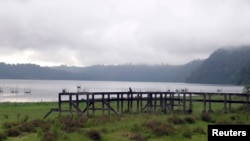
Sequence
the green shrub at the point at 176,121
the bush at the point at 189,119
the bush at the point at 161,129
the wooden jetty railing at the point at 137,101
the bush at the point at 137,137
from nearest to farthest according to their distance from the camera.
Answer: the bush at the point at 137,137
the bush at the point at 161,129
the green shrub at the point at 176,121
the bush at the point at 189,119
the wooden jetty railing at the point at 137,101

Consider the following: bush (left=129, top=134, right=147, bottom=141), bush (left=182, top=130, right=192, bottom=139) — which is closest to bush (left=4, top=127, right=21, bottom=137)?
bush (left=129, top=134, right=147, bottom=141)

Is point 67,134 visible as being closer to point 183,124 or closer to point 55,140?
point 55,140

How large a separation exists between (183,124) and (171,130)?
7.49 metres

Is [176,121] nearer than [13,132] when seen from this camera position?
No

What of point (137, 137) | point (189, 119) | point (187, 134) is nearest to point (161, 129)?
point (187, 134)

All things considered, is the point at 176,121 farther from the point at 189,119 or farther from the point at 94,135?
the point at 94,135

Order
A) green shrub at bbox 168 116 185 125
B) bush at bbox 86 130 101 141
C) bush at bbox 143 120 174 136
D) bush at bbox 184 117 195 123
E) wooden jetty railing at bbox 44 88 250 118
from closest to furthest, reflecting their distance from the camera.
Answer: bush at bbox 86 130 101 141
bush at bbox 143 120 174 136
green shrub at bbox 168 116 185 125
bush at bbox 184 117 195 123
wooden jetty railing at bbox 44 88 250 118

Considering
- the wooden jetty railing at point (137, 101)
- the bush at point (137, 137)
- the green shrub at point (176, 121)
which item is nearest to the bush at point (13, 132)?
the bush at point (137, 137)

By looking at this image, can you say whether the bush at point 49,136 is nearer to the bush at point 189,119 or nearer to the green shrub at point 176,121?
the green shrub at point 176,121

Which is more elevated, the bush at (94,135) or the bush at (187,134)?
the bush at (94,135)

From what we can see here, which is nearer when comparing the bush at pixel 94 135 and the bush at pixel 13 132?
the bush at pixel 94 135

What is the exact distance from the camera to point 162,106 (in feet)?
218

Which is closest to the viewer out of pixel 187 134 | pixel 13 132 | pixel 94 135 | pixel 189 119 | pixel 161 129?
pixel 94 135

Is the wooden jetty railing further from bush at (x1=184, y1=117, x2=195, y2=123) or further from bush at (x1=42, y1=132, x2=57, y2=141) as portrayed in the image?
bush at (x1=42, y1=132, x2=57, y2=141)
